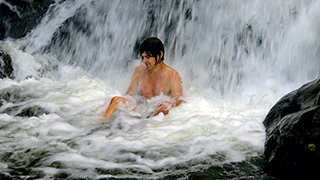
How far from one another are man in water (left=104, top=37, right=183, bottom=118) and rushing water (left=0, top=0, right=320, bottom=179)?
188mm

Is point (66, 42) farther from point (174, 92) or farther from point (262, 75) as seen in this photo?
point (262, 75)

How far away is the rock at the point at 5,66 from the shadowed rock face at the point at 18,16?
1877 mm

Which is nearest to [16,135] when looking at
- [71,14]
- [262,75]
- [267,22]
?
[262,75]

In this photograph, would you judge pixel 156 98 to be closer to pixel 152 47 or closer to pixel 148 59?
pixel 148 59

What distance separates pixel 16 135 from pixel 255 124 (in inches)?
115

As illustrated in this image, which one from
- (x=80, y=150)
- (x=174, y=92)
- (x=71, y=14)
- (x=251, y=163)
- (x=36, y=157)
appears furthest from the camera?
(x=71, y=14)

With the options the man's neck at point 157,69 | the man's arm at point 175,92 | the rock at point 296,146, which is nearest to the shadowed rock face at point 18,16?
the man's neck at point 157,69

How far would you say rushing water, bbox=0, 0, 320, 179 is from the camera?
9.75 feet

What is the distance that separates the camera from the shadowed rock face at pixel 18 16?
8.96 metres

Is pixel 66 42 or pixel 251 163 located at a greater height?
pixel 66 42

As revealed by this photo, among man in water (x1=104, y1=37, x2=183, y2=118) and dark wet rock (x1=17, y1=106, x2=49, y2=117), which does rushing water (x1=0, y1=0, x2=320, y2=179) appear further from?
man in water (x1=104, y1=37, x2=183, y2=118)

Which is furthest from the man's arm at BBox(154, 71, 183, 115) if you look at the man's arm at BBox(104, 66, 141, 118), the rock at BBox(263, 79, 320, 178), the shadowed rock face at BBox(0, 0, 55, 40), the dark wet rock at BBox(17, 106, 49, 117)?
the shadowed rock face at BBox(0, 0, 55, 40)

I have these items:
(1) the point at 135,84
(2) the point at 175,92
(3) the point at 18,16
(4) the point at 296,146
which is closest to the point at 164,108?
(2) the point at 175,92

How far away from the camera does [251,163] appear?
9.30ft
